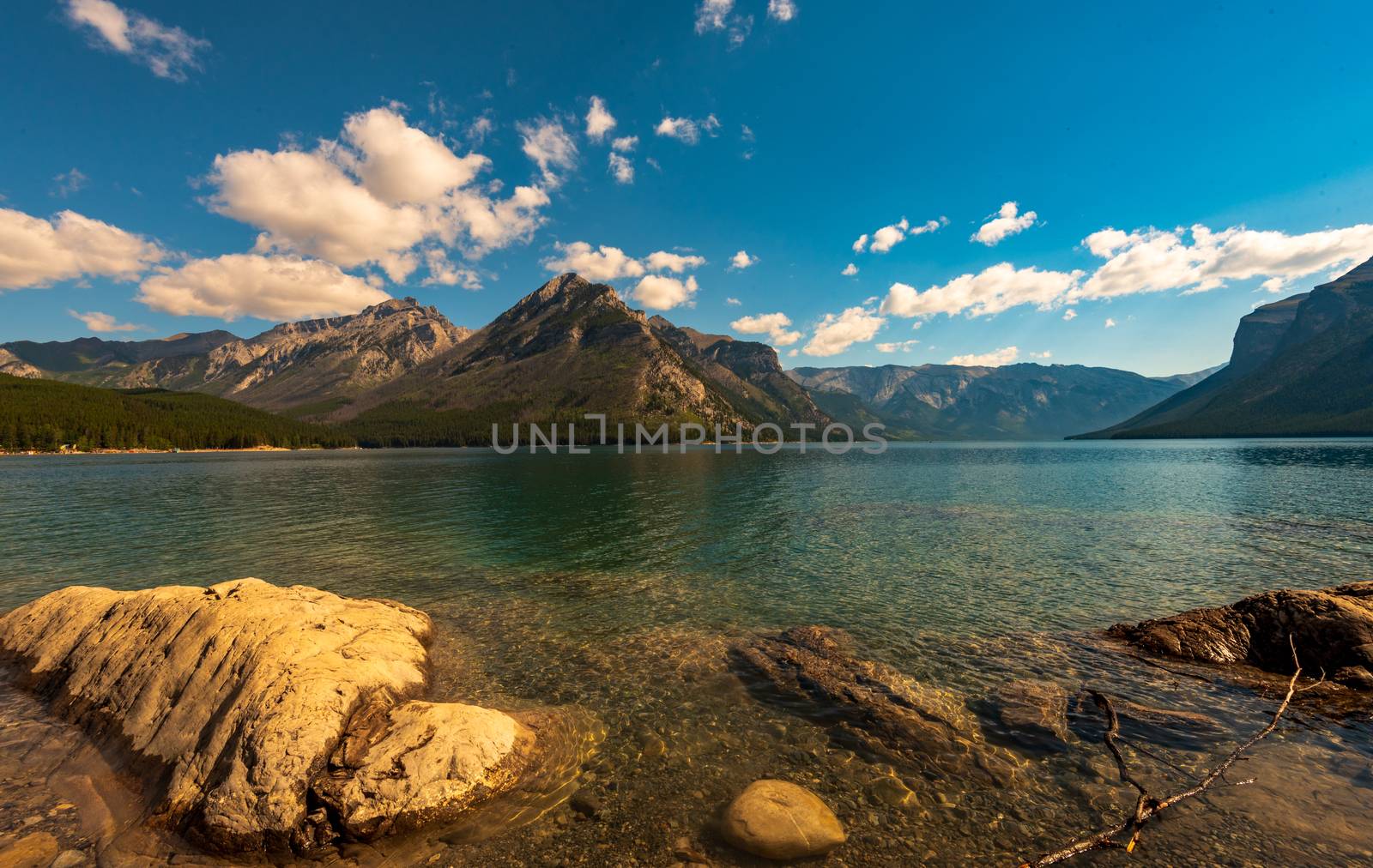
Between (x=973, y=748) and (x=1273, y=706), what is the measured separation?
33.6 feet

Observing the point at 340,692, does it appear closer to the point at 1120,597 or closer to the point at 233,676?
the point at 233,676

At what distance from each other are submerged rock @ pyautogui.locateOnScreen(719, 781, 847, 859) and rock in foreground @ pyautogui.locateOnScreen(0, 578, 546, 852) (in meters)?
5.80

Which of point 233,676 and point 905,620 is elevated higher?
point 233,676

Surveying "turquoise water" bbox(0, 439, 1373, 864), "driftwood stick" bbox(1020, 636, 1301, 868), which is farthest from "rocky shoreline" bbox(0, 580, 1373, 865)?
"turquoise water" bbox(0, 439, 1373, 864)

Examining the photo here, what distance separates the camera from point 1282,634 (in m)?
19.1

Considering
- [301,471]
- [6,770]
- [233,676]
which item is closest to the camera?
[6,770]

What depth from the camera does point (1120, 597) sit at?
27.3 metres

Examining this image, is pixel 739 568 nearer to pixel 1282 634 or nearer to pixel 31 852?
pixel 1282 634

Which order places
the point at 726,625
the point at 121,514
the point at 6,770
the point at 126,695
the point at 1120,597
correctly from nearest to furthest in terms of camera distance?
the point at 6,770 < the point at 126,695 < the point at 726,625 < the point at 1120,597 < the point at 121,514

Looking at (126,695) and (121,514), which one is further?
(121,514)

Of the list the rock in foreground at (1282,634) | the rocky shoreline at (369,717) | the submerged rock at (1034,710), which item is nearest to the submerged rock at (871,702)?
the rocky shoreline at (369,717)

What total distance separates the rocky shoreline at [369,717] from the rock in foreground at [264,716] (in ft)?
0.16

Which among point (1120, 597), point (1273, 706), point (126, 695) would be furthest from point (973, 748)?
point (126, 695)

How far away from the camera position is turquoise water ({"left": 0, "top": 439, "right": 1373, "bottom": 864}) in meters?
16.5
